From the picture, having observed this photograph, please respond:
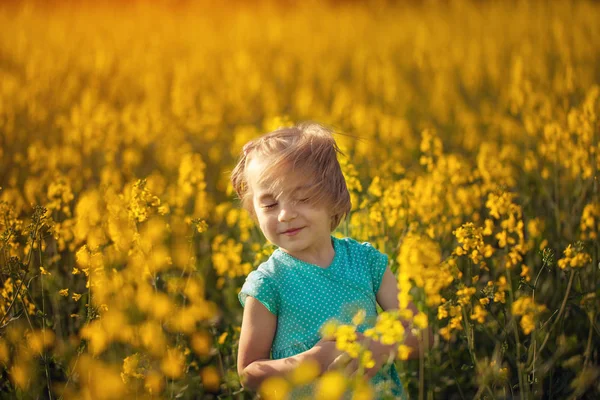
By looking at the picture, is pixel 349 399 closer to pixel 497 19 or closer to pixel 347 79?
pixel 347 79

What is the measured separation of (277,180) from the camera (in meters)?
2.22

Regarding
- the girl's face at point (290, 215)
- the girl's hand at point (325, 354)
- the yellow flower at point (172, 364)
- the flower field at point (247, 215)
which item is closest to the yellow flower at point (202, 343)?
the flower field at point (247, 215)

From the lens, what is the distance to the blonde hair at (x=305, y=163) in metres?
2.23

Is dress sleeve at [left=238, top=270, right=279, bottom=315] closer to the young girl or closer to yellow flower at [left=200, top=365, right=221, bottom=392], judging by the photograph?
the young girl

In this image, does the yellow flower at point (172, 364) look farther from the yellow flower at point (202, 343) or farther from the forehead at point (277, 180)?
the forehead at point (277, 180)

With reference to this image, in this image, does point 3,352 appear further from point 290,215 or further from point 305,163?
point 305,163

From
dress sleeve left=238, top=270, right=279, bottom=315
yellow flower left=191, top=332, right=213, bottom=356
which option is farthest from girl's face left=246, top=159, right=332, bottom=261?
yellow flower left=191, top=332, right=213, bottom=356

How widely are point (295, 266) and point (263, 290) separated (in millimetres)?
137

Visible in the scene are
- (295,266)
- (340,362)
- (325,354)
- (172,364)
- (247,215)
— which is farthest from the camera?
(247,215)

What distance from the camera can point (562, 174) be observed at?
4605 millimetres

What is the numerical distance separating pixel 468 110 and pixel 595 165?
3.76 metres

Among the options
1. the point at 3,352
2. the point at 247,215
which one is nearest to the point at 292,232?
the point at 3,352

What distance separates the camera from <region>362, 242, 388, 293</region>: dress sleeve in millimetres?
2408

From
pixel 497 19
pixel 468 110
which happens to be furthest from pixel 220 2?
pixel 468 110
